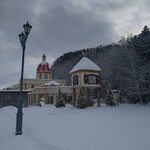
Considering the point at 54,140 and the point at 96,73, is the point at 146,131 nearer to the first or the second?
the point at 54,140

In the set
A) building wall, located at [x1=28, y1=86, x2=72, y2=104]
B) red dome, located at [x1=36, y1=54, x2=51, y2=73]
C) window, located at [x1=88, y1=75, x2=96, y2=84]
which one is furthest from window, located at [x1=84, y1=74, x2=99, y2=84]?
red dome, located at [x1=36, y1=54, x2=51, y2=73]

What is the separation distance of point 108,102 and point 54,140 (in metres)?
20.7

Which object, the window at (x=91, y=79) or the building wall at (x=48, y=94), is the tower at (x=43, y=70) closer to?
the building wall at (x=48, y=94)

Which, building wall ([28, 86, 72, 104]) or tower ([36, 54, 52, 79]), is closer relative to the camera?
building wall ([28, 86, 72, 104])

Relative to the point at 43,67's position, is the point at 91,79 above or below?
below

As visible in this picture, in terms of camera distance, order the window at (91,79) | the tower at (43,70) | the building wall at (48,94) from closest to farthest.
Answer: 1. the window at (91,79)
2. the building wall at (48,94)
3. the tower at (43,70)

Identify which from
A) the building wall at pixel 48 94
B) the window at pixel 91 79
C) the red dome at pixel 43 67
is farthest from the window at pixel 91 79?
the red dome at pixel 43 67

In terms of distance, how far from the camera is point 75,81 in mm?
37750

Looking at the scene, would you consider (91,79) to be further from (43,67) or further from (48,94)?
(43,67)

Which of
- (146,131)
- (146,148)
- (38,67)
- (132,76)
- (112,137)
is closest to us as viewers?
(146,148)

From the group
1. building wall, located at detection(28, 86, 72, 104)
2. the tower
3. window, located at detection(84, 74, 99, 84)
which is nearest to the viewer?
window, located at detection(84, 74, 99, 84)

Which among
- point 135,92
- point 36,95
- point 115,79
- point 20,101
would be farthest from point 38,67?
point 20,101

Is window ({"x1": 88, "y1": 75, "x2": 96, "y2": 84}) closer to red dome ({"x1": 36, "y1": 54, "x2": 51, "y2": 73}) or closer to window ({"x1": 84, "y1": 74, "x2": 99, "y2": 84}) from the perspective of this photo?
window ({"x1": 84, "y1": 74, "x2": 99, "y2": 84})

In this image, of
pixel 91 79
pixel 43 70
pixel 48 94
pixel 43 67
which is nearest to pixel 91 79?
pixel 91 79
